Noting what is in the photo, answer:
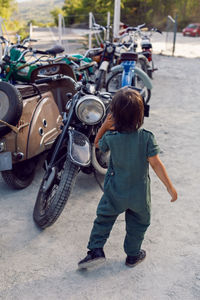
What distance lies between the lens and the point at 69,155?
9.02ft

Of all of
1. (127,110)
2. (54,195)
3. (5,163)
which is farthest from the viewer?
(5,163)

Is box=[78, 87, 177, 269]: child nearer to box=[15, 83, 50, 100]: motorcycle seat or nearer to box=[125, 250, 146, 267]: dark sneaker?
box=[125, 250, 146, 267]: dark sneaker

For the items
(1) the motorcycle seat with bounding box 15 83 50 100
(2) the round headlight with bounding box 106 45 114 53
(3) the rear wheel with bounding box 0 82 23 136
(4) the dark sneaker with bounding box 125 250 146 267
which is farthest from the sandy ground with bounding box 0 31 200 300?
(2) the round headlight with bounding box 106 45 114 53

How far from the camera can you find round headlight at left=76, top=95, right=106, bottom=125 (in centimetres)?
291

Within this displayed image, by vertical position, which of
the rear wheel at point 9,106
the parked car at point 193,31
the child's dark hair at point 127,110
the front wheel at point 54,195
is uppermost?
the child's dark hair at point 127,110

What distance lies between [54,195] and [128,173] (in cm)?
82

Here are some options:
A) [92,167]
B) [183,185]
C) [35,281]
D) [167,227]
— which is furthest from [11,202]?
[183,185]

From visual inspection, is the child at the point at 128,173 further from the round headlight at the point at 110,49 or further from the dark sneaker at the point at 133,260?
the round headlight at the point at 110,49

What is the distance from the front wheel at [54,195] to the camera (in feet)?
8.88

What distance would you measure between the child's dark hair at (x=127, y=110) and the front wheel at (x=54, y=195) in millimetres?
822

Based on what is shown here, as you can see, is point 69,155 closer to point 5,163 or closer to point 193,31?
point 5,163

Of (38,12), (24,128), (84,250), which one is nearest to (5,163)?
(24,128)

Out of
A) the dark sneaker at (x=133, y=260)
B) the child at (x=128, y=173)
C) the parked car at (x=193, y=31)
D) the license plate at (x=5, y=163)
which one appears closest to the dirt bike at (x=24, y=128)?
the license plate at (x=5, y=163)

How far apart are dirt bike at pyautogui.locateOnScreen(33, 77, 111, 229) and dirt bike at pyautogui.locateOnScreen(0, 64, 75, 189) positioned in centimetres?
29
